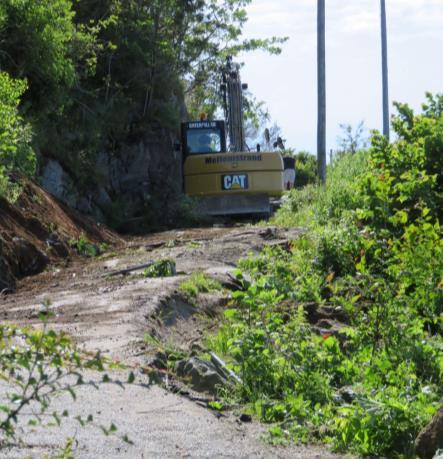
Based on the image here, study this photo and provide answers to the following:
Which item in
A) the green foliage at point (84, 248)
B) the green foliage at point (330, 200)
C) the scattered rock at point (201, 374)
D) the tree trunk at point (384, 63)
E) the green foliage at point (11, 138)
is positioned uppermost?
the tree trunk at point (384, 63)

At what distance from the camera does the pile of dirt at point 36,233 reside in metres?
16.4

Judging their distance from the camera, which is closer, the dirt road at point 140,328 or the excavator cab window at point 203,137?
the dirt road at point 140,328

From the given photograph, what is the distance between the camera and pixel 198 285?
43.7ft

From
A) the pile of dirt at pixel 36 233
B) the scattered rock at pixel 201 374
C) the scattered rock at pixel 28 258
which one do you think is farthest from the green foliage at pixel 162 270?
the scattered rock at pixel 201 374

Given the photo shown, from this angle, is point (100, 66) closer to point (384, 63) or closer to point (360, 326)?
point (384, 63)

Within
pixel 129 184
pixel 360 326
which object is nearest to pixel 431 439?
pixel 360 326

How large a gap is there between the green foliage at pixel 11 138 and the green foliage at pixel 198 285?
305 cm

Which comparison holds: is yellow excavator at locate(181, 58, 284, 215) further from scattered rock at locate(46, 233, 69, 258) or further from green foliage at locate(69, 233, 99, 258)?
scattered rock at locate(46, 233, 69, 258)

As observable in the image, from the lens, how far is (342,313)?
12109mm

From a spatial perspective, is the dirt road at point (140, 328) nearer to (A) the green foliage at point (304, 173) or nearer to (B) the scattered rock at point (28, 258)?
(B) the scattered rock at point (28, 258)

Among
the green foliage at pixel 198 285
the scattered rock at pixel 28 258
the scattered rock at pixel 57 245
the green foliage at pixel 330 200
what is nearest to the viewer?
the green foliage at pixel 198 285

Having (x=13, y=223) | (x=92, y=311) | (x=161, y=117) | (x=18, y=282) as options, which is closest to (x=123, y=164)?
(x=161, y=117)

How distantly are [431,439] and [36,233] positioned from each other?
42.4 ft

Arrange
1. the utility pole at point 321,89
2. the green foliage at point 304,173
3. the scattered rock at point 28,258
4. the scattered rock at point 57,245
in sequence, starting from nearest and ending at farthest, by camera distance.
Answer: the scattered rock at point 28,258 < the scattered rock at point 57,245 < the utility pole at point 321,89 < the green foliage at point 304,173
